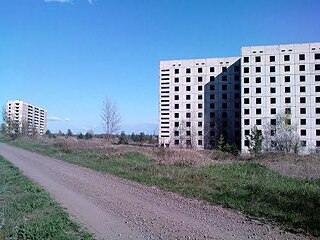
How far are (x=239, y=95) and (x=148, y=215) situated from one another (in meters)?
74.3

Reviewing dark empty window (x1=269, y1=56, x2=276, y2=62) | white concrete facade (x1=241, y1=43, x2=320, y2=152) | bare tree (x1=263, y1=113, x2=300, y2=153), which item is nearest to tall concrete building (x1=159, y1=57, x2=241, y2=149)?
white concrete facade (x1=241, y1=43, x2=320, y2=152)

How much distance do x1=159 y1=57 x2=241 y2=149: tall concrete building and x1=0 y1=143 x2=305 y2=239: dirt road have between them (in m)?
67.4

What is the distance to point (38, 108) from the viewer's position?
15975 cm

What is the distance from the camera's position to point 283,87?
68500mm

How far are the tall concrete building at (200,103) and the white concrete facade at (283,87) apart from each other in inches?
430

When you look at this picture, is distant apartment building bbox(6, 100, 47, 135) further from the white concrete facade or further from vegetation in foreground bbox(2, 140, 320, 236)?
vegetation in foreground bbox(2, 140, 320, 236)

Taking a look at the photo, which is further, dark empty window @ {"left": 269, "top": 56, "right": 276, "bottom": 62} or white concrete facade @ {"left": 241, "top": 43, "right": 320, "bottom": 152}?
dark empty window @ {"left": 269, "top": 56, "right": 276, "bottom": 62}

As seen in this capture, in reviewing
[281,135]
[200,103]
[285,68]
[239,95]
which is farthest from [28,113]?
[285,68]

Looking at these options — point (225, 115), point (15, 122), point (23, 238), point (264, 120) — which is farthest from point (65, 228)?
point (15, 122)

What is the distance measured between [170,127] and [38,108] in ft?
312

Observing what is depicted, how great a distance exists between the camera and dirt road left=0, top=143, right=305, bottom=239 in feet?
27.0

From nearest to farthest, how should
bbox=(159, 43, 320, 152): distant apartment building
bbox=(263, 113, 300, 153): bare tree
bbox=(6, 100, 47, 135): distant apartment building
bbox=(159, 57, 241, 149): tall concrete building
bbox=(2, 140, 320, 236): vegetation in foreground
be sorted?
bbox=(2, 140, 320, 236): vegetation in foreground → bbox=(263, 113, 300, 153): bare tree → bbox=(159, 43, 320, 152): distant apartment building → bbox=(159, 57, 241, 149): tall concrete building → bbox=(6, 100, 47, 135): distant apartment building

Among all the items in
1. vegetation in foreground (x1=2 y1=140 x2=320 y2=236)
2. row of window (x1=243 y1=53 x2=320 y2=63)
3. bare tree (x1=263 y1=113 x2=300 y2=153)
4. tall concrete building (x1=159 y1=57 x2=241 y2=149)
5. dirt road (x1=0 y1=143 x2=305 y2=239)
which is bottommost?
dirt road (x1=0 y1=143 x2=305 y2=239)

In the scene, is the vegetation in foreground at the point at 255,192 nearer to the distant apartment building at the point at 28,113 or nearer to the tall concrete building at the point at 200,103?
the tall concrete building at the point at 200,103
